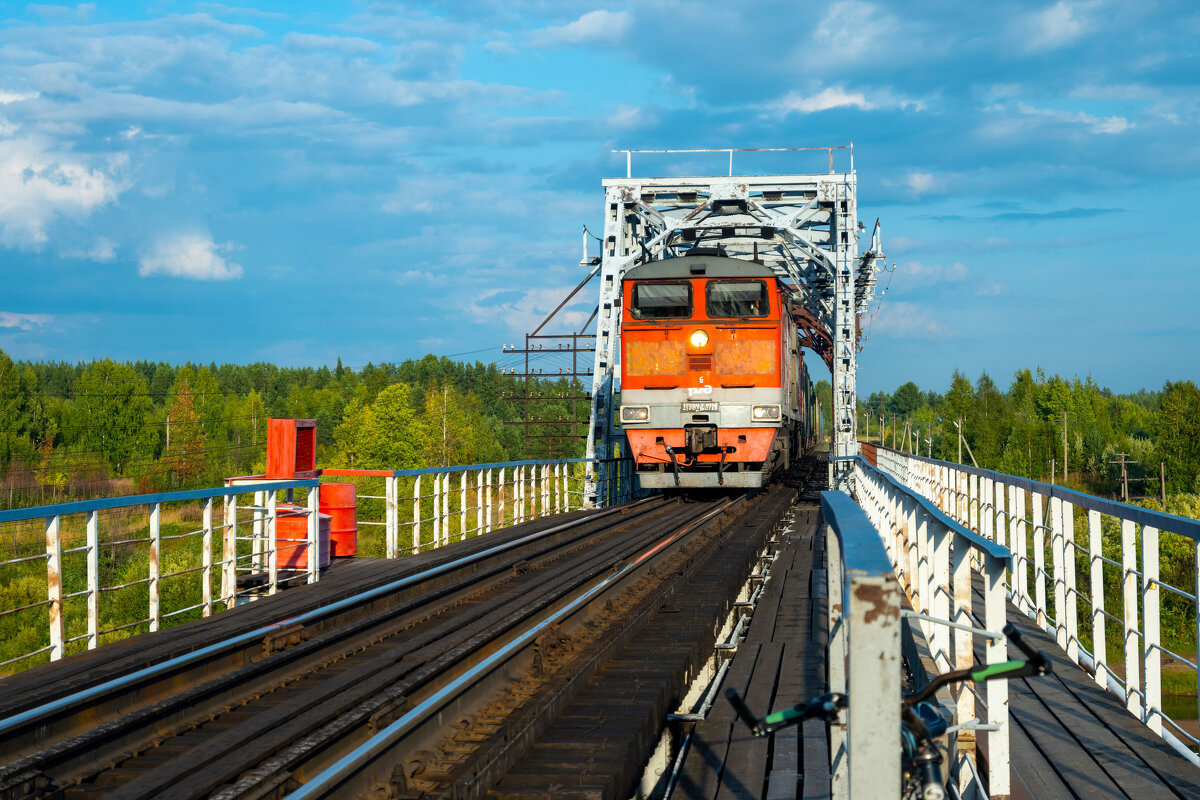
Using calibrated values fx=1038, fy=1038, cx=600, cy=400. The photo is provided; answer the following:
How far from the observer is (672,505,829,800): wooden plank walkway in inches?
176

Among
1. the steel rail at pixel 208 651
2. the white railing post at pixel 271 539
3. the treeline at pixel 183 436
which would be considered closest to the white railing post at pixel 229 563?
the white railing post at pixel 271 539

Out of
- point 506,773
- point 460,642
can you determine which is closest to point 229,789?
point 506,773

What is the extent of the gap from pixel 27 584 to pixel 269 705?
46180 mm

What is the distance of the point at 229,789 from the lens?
3795mm

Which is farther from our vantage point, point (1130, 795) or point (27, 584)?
point (27, 584)

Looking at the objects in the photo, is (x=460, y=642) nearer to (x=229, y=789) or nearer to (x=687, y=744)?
(x=687, y=744)

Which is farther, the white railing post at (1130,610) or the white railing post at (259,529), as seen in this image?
the white railing post at (259,529)

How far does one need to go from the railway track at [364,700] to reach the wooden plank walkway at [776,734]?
Answer: 30 centimetres

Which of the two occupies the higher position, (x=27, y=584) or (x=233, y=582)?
(x=233, y=582)

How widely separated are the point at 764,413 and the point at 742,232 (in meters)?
9.52

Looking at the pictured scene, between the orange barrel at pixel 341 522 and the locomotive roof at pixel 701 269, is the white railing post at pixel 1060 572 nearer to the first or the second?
the orange barrel at pixel 341 522

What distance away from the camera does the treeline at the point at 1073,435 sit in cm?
8544

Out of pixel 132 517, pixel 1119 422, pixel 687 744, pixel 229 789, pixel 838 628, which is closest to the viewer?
pixel 838 628

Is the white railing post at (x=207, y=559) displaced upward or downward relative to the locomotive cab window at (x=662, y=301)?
downward
